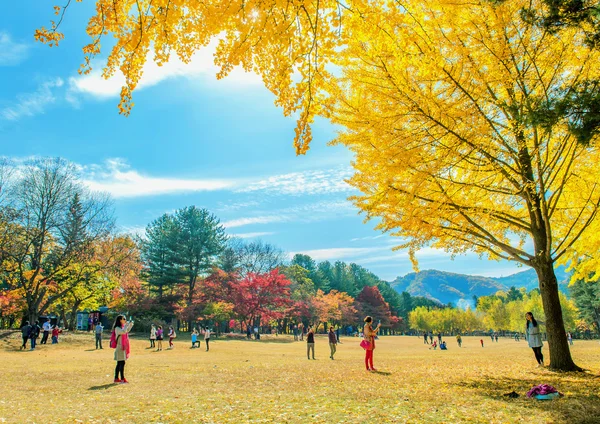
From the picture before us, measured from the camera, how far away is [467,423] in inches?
199

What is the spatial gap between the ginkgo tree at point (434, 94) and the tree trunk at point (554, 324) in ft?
0.12

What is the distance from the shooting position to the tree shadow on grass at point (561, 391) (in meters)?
5.32

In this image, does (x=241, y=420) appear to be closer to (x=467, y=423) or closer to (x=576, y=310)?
(x=467, y=423)

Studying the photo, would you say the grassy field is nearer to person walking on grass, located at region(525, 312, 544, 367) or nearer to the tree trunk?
the tree trunk

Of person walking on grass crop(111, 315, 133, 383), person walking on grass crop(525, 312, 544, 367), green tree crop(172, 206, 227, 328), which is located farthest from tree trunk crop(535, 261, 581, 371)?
green tree crop(172, 206, 227, 328)

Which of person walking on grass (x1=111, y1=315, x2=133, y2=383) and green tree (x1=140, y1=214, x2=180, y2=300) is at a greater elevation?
green tree (x1=140, y1=214, x2=180, y2=300)

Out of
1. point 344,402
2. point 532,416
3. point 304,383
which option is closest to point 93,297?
point 304,383

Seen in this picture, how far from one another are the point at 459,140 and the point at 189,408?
284 inches

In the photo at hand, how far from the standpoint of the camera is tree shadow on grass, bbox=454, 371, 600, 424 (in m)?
5.32

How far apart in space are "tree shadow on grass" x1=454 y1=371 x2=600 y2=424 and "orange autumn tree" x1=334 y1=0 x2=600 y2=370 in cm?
178

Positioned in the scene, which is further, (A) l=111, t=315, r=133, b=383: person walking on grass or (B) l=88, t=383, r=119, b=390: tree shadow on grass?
(A) l=111, t=315, r=133, b=383: person walking on grass

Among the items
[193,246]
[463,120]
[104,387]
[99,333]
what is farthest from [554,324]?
[193,246]

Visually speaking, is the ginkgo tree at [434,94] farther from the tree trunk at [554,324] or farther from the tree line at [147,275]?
the tree line at [147,275]

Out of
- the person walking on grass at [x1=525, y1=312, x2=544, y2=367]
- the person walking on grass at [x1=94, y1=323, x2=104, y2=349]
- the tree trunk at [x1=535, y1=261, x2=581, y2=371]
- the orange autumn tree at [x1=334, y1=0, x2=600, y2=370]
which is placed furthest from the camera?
the person walking on grass at [x1=94, y1=323, x2=104, y2=349]
